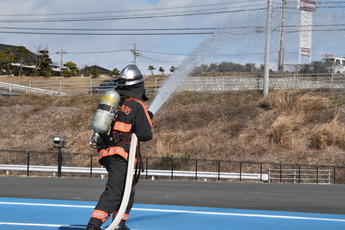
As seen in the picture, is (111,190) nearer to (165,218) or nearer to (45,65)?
(165,218)

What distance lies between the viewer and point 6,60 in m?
71.9

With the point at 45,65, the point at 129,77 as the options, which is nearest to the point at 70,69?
the point at 45,65

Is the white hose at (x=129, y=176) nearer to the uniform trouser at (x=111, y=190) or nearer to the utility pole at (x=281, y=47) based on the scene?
the uniform trouser at (x=111, y=190)

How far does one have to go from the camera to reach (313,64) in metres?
42.4

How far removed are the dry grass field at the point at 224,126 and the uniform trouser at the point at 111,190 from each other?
22777mm

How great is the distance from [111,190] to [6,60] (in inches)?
2719

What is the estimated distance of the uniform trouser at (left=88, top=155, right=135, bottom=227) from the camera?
645 cm

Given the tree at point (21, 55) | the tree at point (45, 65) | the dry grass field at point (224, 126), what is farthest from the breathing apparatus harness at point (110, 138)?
the tree at point (21, 55)

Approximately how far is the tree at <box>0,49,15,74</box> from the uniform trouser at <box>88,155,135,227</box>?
68.5 m

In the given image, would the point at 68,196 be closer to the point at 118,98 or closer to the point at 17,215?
the point at 17,215

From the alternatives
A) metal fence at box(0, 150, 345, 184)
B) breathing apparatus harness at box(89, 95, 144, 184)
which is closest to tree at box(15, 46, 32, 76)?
metal fence at box(0, 150, 345, 184)

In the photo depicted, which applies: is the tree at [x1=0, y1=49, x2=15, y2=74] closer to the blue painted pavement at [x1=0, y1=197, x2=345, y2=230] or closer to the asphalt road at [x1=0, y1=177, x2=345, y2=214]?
the asphalt road at [x1=0, y1=177, x2=345, y2=214]

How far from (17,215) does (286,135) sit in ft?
80.4

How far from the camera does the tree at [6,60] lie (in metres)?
71.9
